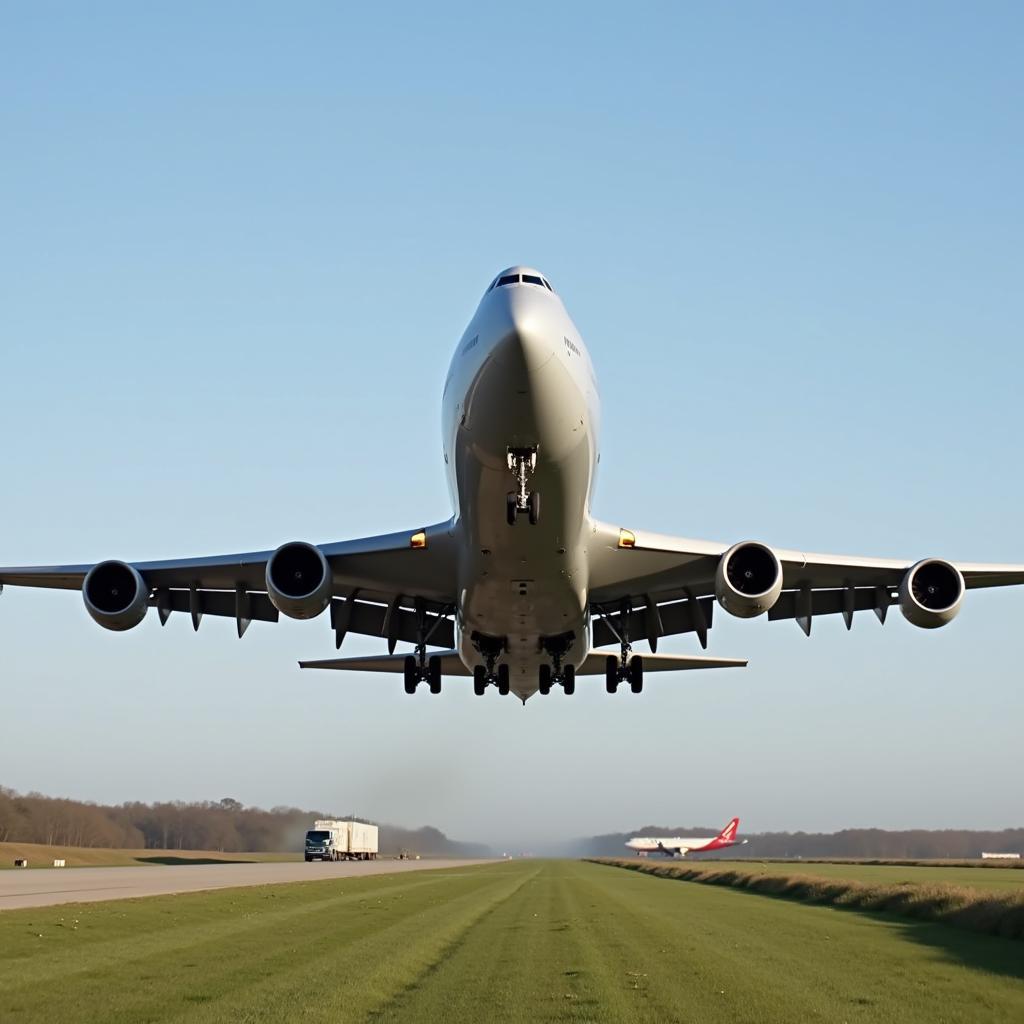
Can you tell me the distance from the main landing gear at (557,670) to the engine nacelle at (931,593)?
6971 mm

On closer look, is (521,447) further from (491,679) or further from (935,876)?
(935,876)

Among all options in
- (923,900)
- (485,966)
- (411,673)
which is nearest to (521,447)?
(485,966)

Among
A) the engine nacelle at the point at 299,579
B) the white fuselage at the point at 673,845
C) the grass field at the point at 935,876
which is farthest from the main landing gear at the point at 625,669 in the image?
the white fuselage at the point at 673,845

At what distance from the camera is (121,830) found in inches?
4291

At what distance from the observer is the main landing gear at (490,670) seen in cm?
2600

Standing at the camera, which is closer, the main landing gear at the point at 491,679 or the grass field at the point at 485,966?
the grass field at the point at 485,966

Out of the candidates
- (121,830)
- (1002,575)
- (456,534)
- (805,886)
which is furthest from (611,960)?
(121,830)

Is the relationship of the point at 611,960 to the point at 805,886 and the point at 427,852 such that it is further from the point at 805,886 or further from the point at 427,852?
the point at 427,852

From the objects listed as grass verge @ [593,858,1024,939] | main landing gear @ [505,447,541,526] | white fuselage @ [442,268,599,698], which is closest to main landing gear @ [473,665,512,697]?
white fuselage @ [442,268,599,698]

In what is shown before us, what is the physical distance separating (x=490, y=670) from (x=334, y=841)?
60.2m

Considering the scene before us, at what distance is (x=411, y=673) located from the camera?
29.8 metres

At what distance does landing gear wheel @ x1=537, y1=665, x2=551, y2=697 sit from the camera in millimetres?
28219

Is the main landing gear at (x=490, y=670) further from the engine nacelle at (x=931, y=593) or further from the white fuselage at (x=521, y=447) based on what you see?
the engine nacelle at (x=931, y=593)

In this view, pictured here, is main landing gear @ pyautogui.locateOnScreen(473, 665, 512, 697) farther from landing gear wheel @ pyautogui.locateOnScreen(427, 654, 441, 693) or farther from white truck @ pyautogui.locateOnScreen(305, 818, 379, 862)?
white truck @ pyautogui.locateOnScreen(305, 818, 379, 862)
